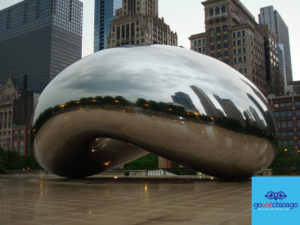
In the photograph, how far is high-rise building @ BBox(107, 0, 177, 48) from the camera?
389ft

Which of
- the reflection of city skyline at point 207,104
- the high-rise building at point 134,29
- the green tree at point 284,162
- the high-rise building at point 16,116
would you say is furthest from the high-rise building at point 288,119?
the reflection of city skyline at point 207,104

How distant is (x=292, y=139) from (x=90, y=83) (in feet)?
318

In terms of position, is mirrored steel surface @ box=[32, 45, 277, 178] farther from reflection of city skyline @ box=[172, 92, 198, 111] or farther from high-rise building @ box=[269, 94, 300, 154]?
high-rise building @ box=[269, 94, 300, 154]

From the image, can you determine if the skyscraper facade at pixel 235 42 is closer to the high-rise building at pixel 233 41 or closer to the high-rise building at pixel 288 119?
the high-rise building at pixel 233 41

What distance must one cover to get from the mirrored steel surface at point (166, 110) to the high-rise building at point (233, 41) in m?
96.2

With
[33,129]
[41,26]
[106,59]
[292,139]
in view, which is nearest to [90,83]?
[106,59]

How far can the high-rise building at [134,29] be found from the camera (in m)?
118

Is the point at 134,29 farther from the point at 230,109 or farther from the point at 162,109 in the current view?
the point at 162,109

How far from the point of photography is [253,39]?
10950 cm

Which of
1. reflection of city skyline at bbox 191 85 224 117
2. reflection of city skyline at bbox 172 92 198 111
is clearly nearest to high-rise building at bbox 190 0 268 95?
reflection of city skyline at bbox 191 85 224 117

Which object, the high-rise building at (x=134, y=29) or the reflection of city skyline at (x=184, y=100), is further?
the high-rise building at (x=134, y=29)

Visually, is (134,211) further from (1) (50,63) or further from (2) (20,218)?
(1) (50,63)

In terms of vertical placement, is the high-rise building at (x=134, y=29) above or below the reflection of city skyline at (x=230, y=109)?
above

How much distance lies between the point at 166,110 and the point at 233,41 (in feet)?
341
